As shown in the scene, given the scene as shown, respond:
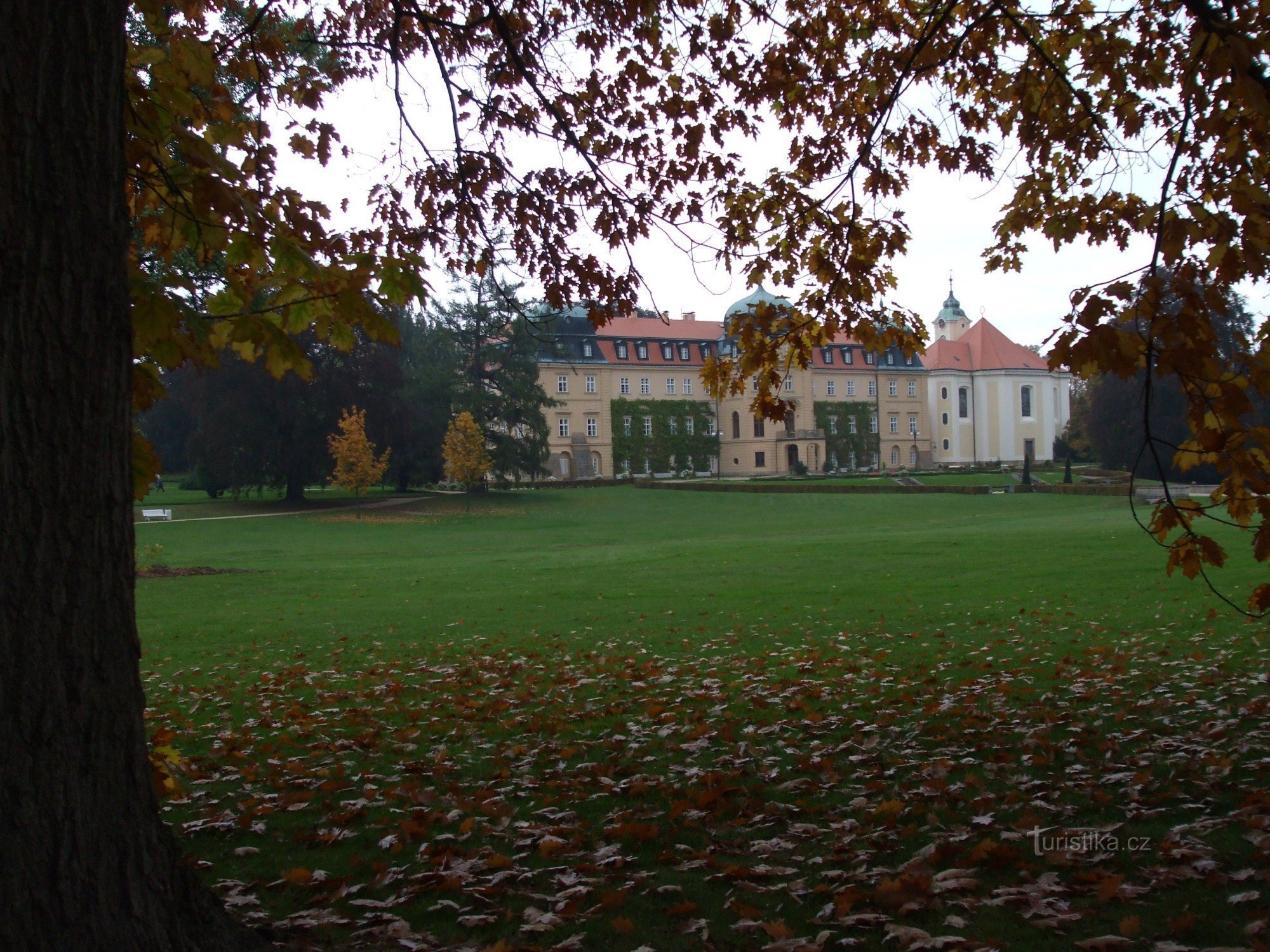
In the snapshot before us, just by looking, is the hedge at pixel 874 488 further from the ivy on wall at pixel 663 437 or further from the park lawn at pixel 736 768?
the park lawn at pixel 736 768

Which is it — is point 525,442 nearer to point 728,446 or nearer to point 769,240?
point 728,446

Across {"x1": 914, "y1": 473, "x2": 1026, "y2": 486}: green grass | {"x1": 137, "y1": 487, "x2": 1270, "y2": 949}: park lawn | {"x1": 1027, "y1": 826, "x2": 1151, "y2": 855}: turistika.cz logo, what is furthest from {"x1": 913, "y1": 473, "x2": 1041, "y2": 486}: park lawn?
{"x1": 1027, "y1": 826, "x2": 1151, "y2": 855}: turistika.cz logo

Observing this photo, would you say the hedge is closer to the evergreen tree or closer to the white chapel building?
the evergreen tree

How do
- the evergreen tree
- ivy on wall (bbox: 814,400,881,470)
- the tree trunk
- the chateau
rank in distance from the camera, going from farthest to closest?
1. ivy on wall (bbox: 814,400,881,470)
2. the chateau
3. the evergreen tree
4. the tree trunk

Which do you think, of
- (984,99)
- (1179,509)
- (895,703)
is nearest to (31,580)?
(1179,509)

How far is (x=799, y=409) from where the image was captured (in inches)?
3118

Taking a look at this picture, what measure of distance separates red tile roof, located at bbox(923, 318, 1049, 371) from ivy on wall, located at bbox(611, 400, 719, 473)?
882 inches

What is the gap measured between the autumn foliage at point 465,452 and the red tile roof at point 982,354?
169ft

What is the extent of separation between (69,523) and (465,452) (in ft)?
156

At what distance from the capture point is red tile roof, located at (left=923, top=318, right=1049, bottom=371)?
89.1 m

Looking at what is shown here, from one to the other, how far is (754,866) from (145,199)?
157 inches

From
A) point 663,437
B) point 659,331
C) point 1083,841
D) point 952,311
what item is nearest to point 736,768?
point 1083,841

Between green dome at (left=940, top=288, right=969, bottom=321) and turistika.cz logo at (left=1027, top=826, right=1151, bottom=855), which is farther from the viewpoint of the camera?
green dome at (left=940, top=288, right=969, bottom=321)

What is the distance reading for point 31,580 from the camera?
2.51 metres
